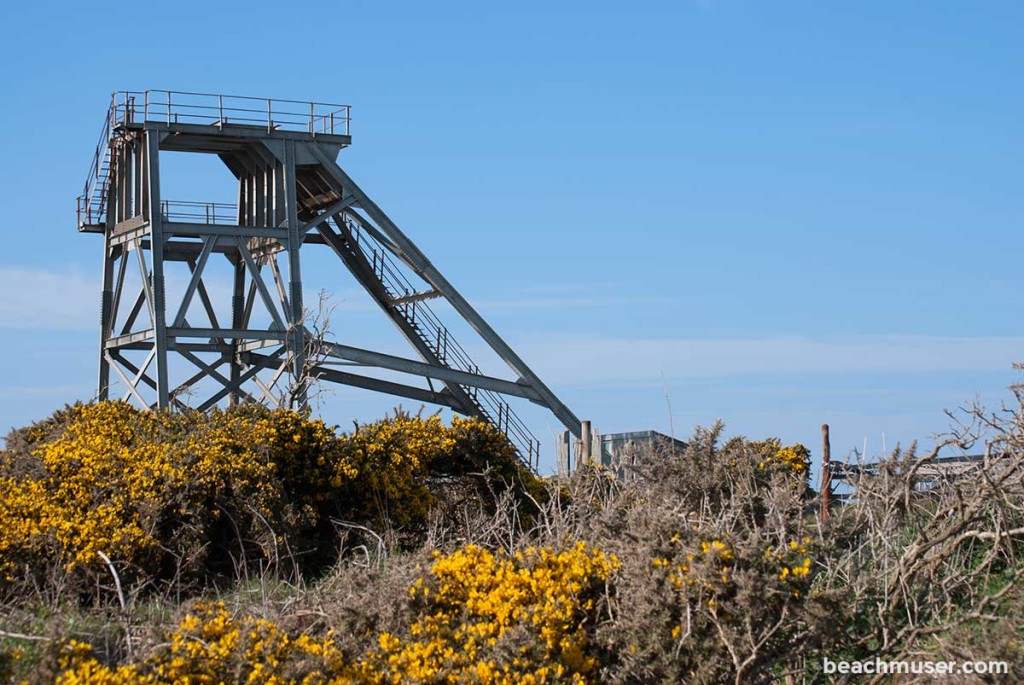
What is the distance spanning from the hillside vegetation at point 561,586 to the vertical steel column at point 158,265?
12907 mm

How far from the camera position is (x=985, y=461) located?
1212 centimetres

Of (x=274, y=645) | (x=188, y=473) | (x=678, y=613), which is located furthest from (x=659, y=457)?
(x=188, y=473)

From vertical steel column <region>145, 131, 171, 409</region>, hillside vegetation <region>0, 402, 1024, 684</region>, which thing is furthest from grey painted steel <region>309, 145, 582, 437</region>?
hillside vegetation <region>0, 402, 1024, 684</region>

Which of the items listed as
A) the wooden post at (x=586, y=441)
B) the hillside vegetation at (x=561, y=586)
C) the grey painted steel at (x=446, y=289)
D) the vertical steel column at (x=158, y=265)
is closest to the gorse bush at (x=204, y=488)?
the hillside vegetation at (x=561, y=586)

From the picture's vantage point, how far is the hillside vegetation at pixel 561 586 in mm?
10359

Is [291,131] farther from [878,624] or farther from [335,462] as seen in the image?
[878,624]

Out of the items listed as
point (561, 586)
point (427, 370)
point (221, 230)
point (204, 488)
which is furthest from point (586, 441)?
point (561, 586)

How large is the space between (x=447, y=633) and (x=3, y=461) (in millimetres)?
8660

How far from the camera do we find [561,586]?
11266mm

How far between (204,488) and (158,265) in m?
14.3

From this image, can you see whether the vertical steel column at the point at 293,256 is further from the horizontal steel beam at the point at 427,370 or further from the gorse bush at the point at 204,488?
the gorse bush at the point at 204,488

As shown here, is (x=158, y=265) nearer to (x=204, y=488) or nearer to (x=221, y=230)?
(x=221, y=230)

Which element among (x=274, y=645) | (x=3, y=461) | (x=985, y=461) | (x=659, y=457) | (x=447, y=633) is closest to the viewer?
(x=274, y=645)

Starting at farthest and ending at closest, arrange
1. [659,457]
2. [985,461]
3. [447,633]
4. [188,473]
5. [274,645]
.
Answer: [188,473], [659,457], [985,461], [447,633], [274,645]
